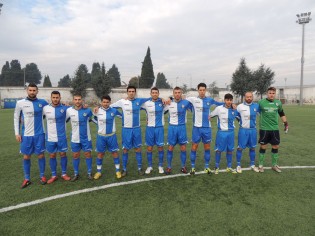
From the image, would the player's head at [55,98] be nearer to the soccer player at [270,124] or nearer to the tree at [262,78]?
the soccer player at [270,124]

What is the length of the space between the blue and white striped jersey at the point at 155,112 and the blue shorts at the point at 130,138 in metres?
0.39

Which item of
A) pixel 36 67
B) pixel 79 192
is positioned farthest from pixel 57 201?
pixel 36 67

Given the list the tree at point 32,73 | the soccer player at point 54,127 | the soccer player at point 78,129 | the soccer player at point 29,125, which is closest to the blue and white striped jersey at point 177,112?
the soccer player at point 78,129

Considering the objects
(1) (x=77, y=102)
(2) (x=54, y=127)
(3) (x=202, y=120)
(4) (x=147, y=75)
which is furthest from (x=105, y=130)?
(4) (x=147, y=75)

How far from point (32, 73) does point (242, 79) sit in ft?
258

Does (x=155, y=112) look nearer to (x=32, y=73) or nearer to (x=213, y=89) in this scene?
(x=213, y=89)

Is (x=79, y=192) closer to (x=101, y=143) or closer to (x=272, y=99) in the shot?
(x=101, y=143)

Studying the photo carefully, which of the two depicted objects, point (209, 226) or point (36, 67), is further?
point (36, 67)

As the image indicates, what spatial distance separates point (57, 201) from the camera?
13.9 feet

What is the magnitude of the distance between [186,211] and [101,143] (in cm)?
248

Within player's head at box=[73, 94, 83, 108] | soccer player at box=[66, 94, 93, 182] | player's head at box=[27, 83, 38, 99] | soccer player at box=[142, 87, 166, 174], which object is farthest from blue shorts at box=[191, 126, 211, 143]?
player's head at box=[27, 83, 38, 99]

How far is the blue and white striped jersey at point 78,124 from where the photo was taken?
5.25 m

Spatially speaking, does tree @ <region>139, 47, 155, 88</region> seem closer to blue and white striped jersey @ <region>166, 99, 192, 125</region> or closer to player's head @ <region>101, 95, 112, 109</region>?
blue and white striped jersey @ <region>166, 99, 192, 125</region>

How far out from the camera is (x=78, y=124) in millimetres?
5250
